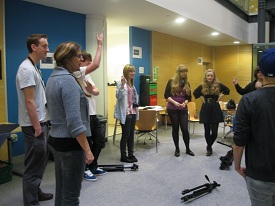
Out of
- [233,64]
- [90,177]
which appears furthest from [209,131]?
[233,64]

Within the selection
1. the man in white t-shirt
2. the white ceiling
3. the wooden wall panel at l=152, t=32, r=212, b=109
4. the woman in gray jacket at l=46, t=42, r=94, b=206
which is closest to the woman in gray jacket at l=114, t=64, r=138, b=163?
the white ceiling

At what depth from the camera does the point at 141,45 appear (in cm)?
711

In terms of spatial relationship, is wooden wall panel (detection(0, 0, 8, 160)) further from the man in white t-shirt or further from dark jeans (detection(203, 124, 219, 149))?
dark jeans (detection(203, 124, 219, 149))

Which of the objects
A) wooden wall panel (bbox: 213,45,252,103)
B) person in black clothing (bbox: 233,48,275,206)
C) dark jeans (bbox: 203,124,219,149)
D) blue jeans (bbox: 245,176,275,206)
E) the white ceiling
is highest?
the white ceiling

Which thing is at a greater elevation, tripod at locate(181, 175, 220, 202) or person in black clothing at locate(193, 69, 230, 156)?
person in black clothing at locate(193, 69, 230, 156)

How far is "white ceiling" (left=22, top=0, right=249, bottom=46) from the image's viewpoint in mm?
4742

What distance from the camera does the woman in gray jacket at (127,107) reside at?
407 cm

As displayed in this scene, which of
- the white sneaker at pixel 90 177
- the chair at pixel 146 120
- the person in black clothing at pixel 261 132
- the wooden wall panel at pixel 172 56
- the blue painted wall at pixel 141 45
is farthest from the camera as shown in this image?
the wooden wall panel at pixel 172 56

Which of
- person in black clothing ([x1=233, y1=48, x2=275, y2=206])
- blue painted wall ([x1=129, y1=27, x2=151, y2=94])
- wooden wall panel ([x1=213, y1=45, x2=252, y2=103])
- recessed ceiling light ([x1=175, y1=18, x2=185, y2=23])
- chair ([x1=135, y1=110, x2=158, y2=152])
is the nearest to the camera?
person in black clothing ([x1=233, y1=48, x2=275, y2=206])

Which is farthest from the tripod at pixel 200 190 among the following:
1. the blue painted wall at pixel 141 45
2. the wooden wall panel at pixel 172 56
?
the wooden wall panel at pixel 172 56

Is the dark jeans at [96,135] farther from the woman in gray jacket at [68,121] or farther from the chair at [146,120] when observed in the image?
the woman in gray jacket at [68,121]

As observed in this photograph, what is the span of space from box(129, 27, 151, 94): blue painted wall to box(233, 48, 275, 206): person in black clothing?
17.9 feet

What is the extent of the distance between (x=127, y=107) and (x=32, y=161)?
6.11 feet

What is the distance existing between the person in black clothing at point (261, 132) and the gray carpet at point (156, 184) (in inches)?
58.7
